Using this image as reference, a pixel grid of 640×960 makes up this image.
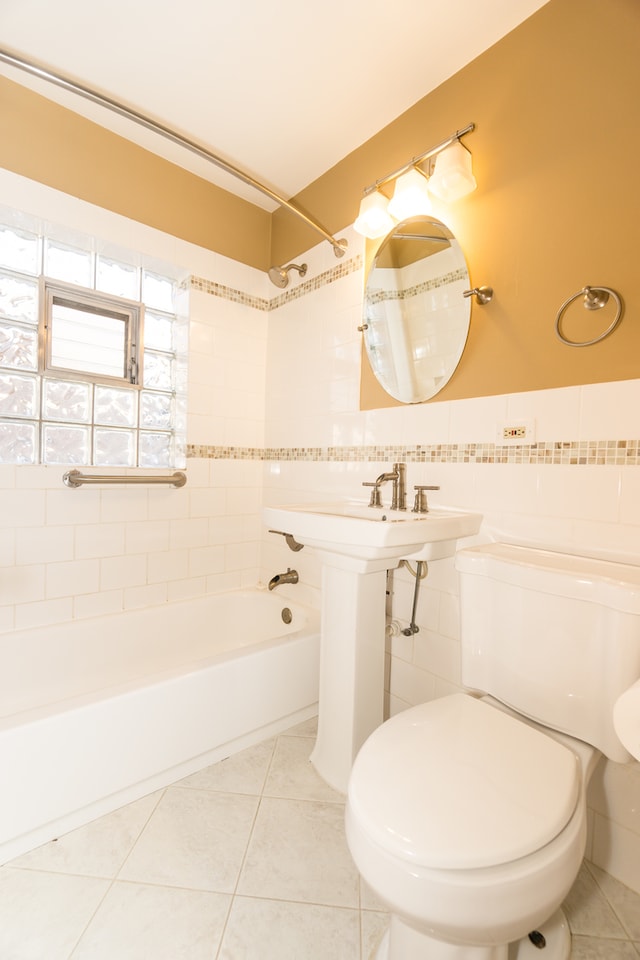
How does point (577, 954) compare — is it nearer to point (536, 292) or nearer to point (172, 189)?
point (536, 292)

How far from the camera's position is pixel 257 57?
1.50 metres

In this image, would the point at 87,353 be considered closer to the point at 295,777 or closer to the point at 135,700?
the point at 135,700

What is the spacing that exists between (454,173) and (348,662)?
5.32 ft

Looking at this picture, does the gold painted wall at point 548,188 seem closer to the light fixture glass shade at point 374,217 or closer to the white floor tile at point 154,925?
the light fixture glass shade at point 374,217

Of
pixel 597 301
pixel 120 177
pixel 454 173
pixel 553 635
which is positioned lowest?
pixel 553 635

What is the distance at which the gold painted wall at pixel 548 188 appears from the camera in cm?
112

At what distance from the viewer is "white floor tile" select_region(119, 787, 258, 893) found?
3.68ft

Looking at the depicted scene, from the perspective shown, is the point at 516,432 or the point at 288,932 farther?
the point at 516,432

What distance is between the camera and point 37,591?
5.68 ft

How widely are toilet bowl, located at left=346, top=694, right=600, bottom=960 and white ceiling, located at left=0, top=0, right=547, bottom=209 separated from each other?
6.19 ft

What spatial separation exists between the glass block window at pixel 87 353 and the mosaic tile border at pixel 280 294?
11cm

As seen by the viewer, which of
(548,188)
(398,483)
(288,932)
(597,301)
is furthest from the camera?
(398,483)

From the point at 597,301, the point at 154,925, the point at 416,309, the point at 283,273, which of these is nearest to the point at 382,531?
the point at 597,301

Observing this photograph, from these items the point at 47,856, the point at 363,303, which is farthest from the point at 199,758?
the point at 363,303
